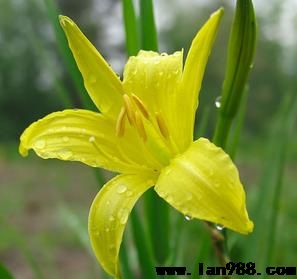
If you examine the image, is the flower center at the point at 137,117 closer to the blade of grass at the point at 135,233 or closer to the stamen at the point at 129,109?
the stamen at the point at 129,109

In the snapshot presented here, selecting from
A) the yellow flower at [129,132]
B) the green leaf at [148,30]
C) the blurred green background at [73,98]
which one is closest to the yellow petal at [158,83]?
the yellow flower at [129,132]

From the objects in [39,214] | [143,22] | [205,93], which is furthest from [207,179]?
[205,93]

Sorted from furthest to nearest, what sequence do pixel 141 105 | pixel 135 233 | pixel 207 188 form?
pixel 135 233
pixel 141 105
pixel 207 188

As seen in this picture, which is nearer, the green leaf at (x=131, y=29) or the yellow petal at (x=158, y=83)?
the yellow petal at (x=158, y=83)

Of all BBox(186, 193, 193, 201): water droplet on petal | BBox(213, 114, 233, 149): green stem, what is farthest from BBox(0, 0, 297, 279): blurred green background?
BBox(186, 193, 193, 201): water droplet on petal

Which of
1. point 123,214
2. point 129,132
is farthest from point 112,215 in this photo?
point 129,132

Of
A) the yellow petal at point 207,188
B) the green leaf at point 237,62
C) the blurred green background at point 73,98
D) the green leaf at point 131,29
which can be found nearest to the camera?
the yellow petal at point 207,188

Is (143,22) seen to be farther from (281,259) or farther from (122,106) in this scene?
(281,259)

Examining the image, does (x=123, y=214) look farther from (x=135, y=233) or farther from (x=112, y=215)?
(x=135, y=233)
